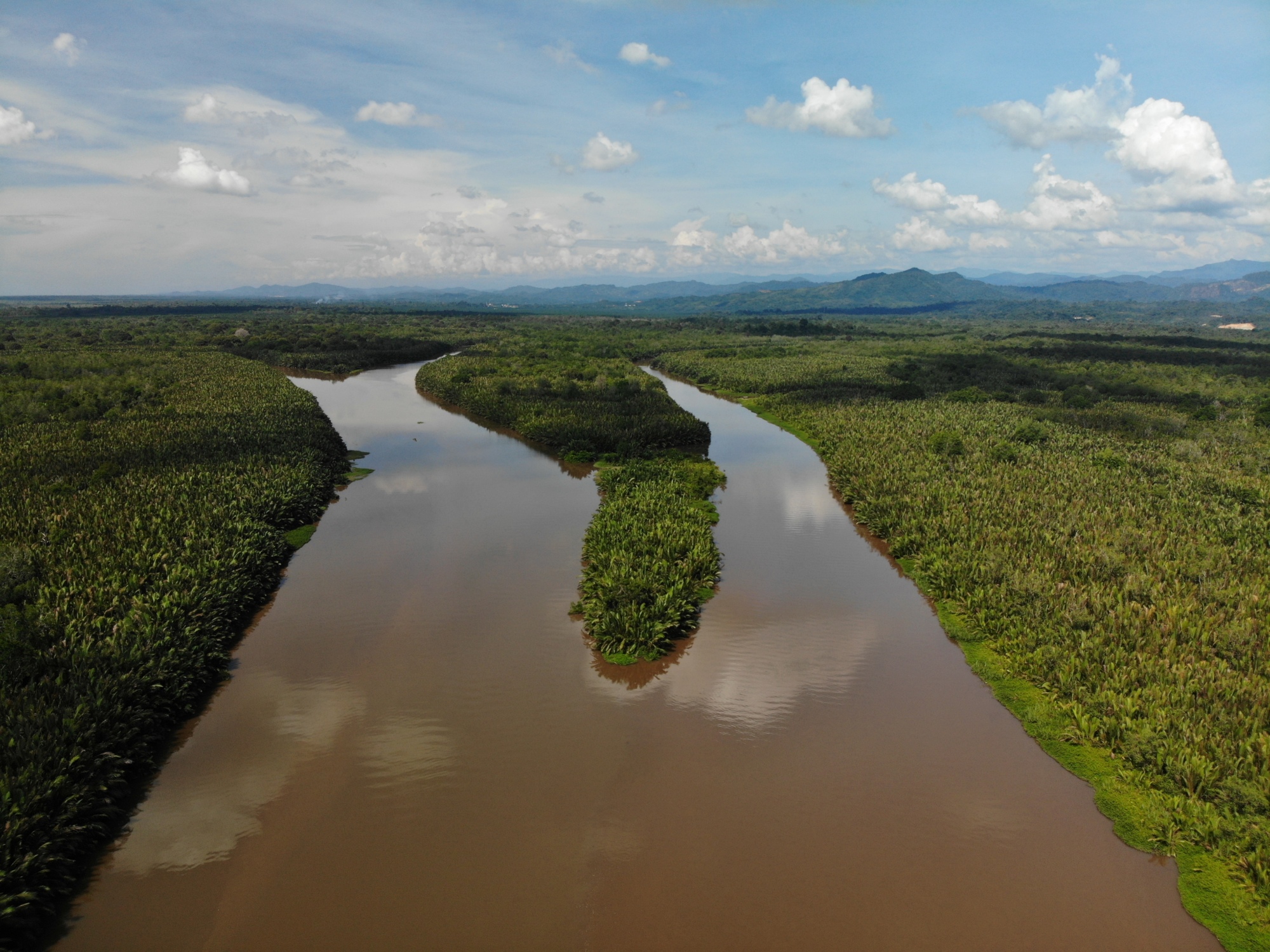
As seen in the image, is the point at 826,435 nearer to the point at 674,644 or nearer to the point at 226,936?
the point at 674,644

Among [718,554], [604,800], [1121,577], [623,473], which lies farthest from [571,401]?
[604,800]

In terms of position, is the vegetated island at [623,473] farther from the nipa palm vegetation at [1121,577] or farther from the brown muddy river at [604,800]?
the nipa palm vegetation at [1121,577]

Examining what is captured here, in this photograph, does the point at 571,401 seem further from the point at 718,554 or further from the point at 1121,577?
the point at 1121,577

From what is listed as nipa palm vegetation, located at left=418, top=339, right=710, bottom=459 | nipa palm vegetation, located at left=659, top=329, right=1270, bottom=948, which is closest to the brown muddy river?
nipa palm vegetation, located at left=659, top=329, right=1270, bottom=948

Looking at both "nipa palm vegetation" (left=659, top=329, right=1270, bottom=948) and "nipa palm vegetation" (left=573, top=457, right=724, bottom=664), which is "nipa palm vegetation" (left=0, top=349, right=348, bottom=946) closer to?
"nipa palm vegetation" (left=573, top=457, right=724, bottom=664)

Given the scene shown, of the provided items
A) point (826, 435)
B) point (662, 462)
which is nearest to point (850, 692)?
point (662, 462)

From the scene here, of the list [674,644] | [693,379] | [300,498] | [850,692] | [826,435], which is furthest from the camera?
[693,379]

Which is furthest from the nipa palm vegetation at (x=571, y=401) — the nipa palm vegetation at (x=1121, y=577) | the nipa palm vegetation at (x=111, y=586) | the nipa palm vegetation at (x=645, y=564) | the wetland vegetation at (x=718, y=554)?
the nipa palm vegetation at (x=111, y=586)
